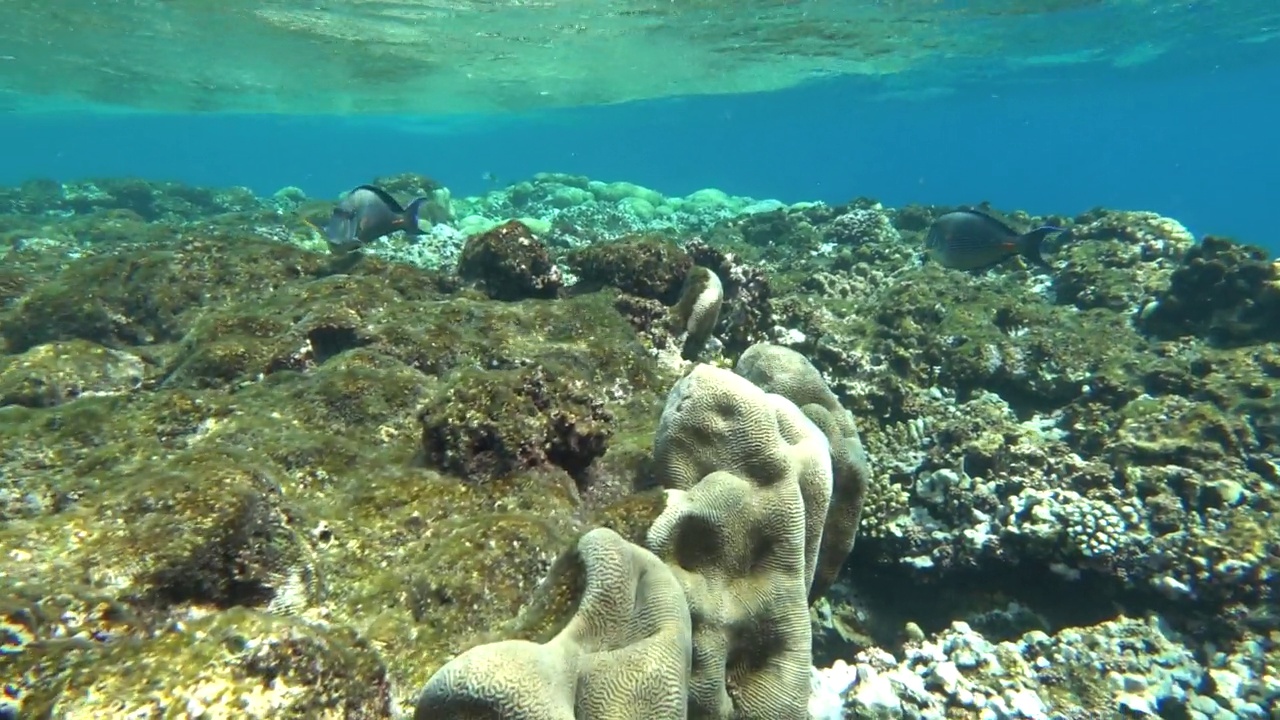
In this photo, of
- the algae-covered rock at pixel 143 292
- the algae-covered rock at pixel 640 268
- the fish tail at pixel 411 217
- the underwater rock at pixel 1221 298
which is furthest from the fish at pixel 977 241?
the algae-covered rock at pixel 143 292

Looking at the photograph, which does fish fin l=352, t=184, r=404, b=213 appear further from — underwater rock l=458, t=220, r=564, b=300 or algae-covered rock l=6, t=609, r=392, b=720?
algae-covered rock l=6, t=609, r=392, b=720

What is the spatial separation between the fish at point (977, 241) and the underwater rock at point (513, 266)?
3758 millimetres

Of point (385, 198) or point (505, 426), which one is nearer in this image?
point (505, 426)

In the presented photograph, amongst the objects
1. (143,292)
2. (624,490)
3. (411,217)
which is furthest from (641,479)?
(143,292)

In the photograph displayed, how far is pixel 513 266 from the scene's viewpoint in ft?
23.4

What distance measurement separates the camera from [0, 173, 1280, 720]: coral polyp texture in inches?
102

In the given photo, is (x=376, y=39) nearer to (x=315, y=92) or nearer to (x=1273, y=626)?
(x=315, y=92)

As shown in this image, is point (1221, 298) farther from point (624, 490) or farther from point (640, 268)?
point (624, 490)

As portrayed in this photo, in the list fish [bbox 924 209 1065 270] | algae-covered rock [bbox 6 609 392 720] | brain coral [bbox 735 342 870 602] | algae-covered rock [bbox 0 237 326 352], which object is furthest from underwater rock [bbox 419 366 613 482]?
algae-covered rock [bbox 0 237 326 352]

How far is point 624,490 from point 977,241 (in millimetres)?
4053

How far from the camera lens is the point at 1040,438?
21.1 feet

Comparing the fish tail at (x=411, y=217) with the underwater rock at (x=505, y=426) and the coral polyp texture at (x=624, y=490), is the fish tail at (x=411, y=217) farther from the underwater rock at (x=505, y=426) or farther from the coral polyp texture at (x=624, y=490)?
the underwater rock at (x=505, y=426)

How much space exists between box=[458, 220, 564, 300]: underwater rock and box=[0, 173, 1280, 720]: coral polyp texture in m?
0.05

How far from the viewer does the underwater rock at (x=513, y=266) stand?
714 centimetres
